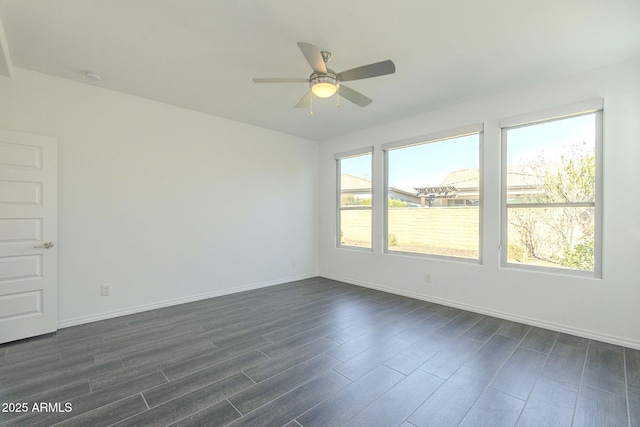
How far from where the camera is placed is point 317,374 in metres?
Answer: 2.17

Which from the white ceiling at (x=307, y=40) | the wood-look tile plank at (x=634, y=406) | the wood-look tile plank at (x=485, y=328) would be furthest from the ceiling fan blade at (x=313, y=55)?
the wood-look tile plank at (x=634, y=406)

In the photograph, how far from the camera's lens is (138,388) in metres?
1.99

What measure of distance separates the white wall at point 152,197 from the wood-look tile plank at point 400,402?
10.2ft

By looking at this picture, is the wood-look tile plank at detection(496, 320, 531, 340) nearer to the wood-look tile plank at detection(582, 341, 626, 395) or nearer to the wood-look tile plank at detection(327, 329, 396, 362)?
the wood-look tile plank at detection(582, 341, 626, 395)

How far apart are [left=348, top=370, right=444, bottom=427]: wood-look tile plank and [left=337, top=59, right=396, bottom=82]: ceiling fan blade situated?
2398mm

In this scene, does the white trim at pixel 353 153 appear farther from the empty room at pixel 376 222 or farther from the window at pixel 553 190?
the window at pixel 553 190

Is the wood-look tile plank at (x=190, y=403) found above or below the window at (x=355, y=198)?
below

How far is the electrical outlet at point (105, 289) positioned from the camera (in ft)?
10.8

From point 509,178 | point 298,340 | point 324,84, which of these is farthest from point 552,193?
point 298,340

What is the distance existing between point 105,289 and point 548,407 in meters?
4.39

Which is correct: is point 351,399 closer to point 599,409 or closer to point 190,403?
point 190,403

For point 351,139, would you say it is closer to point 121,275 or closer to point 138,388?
point 121,275

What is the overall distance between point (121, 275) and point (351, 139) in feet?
13.5

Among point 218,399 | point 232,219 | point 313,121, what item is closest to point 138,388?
point 218,399
